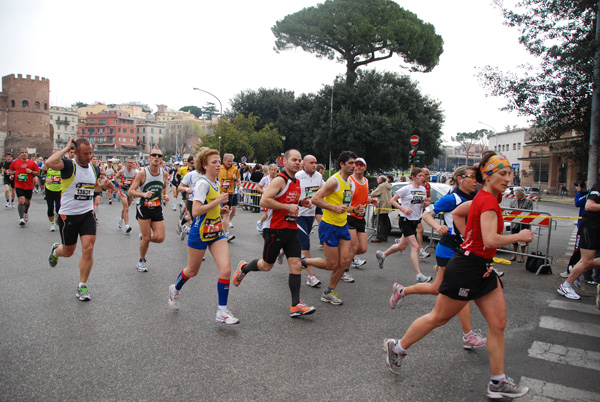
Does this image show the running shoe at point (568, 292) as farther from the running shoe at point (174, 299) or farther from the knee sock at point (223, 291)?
the running shoe at point (174, 299)

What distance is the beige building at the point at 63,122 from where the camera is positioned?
133m

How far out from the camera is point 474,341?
4.18 m

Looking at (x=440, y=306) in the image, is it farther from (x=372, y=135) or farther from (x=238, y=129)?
(x=238, y=129)

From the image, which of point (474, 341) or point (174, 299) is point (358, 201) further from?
point (174, 299)

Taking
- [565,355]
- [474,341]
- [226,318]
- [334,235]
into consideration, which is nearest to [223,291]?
[226,318]

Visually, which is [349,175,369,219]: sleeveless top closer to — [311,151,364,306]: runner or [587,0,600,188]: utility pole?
[311,151,364,306]: runner

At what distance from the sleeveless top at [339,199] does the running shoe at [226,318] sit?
5.97ft

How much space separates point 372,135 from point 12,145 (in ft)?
253

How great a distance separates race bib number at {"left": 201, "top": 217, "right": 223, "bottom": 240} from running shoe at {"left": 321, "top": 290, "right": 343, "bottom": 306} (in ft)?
5.53

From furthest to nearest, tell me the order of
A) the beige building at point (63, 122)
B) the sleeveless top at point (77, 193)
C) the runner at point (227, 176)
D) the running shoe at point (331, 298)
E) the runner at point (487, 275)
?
1. the beige building at point (63, 122)
2. the runner at point (227, 176)
3. the running shoe at point (331, 298)
4. the sleeveless top at point (77, 193)
5. the runner at point (487, 275)

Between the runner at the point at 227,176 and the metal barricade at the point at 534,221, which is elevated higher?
the runner at the point at 227,176

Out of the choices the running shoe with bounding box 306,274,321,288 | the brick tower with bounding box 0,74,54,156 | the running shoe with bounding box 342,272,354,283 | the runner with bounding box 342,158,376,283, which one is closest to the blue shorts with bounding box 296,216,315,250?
the running shoe with bounding box 306,274,321,288

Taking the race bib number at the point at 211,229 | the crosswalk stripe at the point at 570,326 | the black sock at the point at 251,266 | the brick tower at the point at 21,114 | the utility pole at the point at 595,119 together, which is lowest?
the crosswalk stripe at the point at 570,326

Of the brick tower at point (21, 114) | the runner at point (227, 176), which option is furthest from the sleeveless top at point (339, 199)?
the brick tower at point (21, 114)
